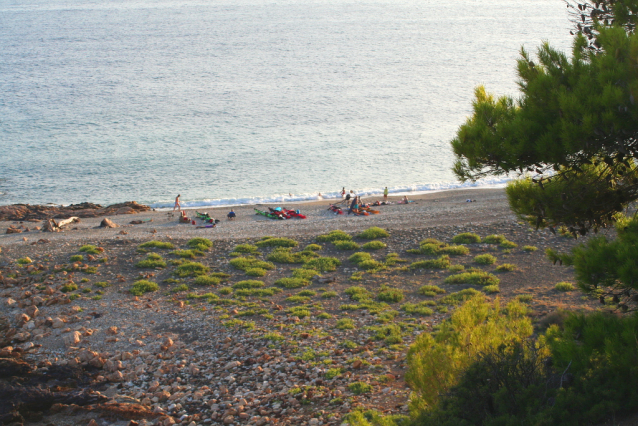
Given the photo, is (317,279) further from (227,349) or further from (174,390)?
(174,390)

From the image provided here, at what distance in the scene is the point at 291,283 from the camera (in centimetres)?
1680

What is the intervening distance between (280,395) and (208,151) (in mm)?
43800

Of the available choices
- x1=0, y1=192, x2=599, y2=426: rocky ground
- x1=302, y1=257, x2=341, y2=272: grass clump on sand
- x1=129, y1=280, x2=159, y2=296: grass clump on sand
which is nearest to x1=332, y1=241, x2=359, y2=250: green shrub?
x1=0, y1=192, x2=599, y2=426: rocky ground

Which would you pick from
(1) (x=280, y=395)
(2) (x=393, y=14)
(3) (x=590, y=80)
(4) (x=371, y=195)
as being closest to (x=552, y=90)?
(3) (x=590, y=80)

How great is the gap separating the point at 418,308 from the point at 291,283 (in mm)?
4463

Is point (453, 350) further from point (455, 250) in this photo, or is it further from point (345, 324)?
point (455, 250)

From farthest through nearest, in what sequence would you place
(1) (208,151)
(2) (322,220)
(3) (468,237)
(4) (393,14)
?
(4) (393,14)
(1) (208,151)
(2) (322,220)
(3) (468,237)

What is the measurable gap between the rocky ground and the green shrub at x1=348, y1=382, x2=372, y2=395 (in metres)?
0.03

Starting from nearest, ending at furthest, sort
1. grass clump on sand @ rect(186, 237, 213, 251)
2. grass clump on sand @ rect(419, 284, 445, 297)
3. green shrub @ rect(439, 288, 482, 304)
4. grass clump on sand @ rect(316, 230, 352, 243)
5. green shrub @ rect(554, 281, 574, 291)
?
green shrub @ rect(439, 288, 482, 304)
green shrub @ rect(554, 281, 574, 291)
grass clump on sand @ rect(419, 284, 445, 297)
grass clump on sand @ rect(186, 237, 213, 251)
grass clump on sand @ rect(316, 230, 352, 243)

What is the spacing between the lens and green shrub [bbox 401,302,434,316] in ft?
45.8

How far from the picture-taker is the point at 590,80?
7578 millimetres

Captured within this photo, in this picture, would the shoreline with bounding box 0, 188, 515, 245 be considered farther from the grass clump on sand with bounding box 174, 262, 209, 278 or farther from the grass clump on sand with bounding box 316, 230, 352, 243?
the grass clump on sand with bounding box 174, 262, 209, 278

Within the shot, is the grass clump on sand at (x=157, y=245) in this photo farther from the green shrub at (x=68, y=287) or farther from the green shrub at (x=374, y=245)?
the green shrub at (x=374, y=245)

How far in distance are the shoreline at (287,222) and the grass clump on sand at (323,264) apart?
4092 millimetres
